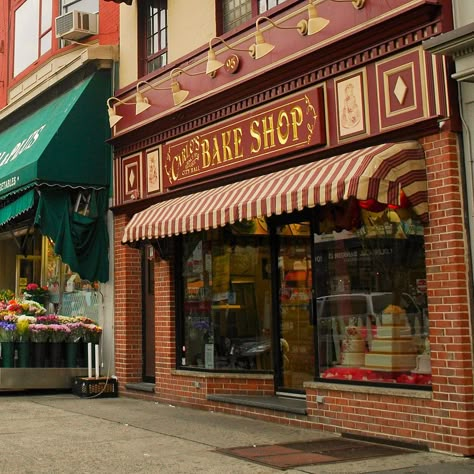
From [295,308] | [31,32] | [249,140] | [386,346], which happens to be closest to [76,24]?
[31,32]

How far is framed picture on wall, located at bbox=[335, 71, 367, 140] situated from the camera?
831cm

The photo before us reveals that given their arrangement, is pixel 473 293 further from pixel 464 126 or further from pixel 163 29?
pixel 163 29

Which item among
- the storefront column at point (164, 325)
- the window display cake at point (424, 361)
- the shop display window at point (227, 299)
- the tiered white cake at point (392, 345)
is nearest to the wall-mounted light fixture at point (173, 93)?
the shop display window at point (227, 299)

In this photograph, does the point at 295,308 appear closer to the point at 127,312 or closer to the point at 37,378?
the point at 127,312

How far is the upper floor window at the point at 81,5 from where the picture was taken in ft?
48.3

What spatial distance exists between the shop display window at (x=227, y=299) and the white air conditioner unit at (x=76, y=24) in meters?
5.11

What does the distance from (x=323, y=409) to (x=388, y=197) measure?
2714 mm

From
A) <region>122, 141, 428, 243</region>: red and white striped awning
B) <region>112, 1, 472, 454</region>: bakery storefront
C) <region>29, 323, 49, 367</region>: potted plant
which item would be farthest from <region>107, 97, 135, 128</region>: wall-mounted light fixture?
<region>29, 323, 49, 367</region>: potted plant

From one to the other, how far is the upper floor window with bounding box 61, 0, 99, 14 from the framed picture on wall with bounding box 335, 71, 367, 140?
25.3 ft

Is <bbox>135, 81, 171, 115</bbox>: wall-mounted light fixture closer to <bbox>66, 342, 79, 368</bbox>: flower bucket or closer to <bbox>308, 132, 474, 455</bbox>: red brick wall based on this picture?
<bbox>66, 342, 79, 368</bbox>: flower bucket

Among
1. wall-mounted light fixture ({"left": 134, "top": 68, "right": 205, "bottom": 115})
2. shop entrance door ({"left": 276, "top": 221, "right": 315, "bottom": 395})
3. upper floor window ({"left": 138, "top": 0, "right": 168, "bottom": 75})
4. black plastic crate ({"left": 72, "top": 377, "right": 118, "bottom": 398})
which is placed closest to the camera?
shop entrance door ({"left": 276, "top": 221, "right": 315, "bottom": 395})

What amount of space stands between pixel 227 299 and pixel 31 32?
950 cm

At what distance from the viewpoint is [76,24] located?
14.1 m

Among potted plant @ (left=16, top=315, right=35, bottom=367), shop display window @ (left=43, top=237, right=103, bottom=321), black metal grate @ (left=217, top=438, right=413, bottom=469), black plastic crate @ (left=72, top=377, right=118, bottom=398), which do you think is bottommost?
black metal grate @ (left=217, top=438, right=413, bottom=469)
